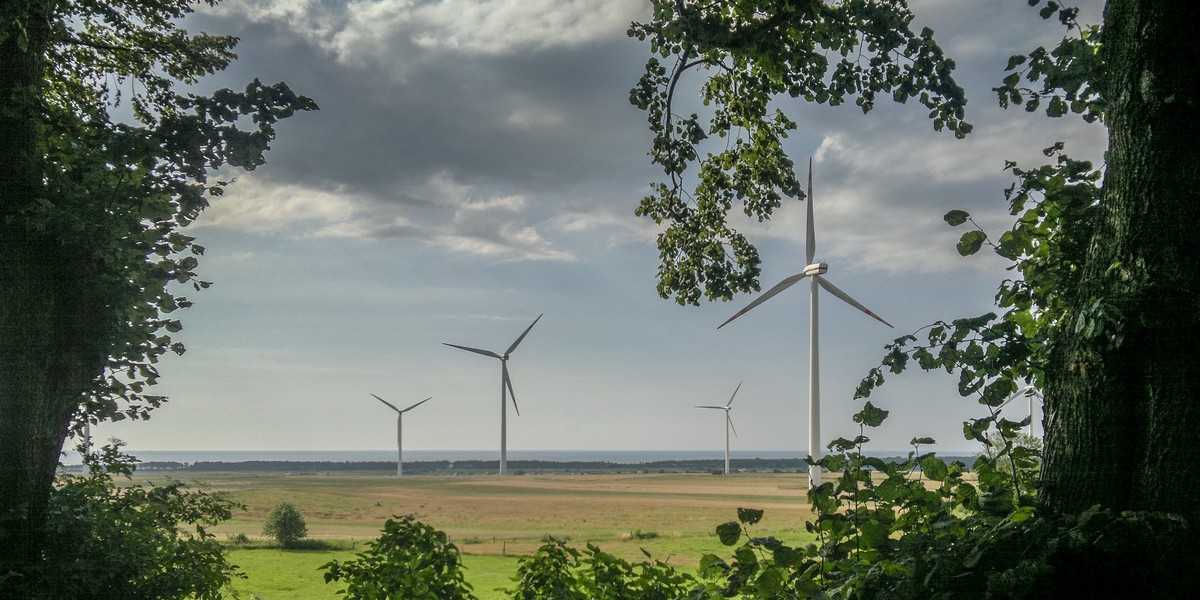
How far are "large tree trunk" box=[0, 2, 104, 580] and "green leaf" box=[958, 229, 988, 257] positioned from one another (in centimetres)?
637

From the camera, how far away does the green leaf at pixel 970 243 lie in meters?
3.70

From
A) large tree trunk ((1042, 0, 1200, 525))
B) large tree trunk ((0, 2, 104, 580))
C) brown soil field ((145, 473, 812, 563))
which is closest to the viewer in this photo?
large tree trunk ((1042, 0, 1200, 525))

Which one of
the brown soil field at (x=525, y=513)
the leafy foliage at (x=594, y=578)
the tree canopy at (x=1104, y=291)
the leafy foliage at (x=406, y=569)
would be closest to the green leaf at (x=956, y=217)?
the tree canopy at (x=1104, y=291)

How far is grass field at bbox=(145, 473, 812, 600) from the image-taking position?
83.7 feet

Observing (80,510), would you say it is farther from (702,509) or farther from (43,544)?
(702,509)

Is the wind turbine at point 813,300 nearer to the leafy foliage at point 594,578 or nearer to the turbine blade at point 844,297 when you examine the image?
the turbine blade at point 844,297

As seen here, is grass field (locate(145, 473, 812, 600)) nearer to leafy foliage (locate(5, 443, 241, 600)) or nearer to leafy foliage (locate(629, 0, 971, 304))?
leafy foliage (locate(5, 443, 241, 600))

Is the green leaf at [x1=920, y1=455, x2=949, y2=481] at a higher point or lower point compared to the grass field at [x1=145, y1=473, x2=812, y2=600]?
higher

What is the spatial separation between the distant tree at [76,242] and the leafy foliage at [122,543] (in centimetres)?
22

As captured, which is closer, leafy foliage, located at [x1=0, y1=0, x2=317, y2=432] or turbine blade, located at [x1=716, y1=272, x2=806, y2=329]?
leafy foliage, located at [x1=0, y1=0, x2=317, y2=432]

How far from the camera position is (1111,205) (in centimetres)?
331

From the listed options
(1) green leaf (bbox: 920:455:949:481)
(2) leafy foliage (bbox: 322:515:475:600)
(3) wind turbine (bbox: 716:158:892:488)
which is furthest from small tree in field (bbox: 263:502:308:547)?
(1) green leaf (bbox: 920:455:949:481)

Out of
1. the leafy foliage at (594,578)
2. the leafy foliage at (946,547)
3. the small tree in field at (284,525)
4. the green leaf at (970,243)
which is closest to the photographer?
the leafy foliage at (946,547)

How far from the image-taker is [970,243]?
3.71 m
